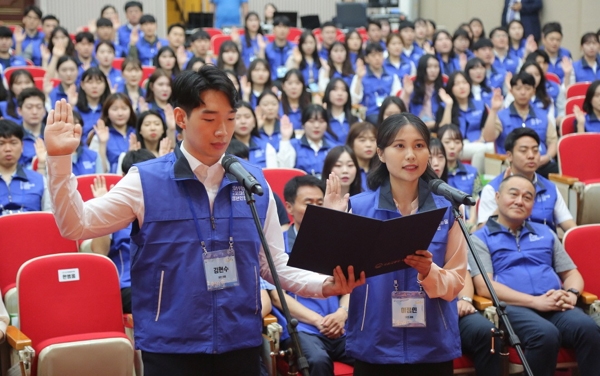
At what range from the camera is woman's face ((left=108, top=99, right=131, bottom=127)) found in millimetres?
5391

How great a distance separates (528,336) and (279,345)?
1.09 m

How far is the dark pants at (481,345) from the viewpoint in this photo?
321 cm

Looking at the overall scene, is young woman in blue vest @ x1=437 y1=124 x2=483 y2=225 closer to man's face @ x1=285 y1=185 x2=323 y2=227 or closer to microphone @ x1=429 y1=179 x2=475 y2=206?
man's face @ x1=285 y1=185 x2=323 y2=227

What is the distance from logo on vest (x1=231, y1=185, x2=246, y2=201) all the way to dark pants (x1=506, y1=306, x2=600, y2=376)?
1.81 meters

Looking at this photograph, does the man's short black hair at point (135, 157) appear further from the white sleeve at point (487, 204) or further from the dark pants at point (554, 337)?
the dark pants at point (554, 337)

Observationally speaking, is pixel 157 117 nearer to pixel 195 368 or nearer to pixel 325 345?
pixel 325 345

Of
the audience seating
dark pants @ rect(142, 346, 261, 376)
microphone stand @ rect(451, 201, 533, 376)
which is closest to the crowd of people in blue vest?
microphone stand @ rect(451, 201, 533, 376)

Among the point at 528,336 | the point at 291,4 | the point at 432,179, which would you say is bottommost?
the point at 528,336

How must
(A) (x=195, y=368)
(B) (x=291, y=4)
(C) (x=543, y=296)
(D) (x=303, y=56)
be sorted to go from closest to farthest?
1. (A) (x=195, y=368)
2. (C) (x=543, y=296)
3. (D) (x=303, y=56)
4. (B) (x=291, y=4)

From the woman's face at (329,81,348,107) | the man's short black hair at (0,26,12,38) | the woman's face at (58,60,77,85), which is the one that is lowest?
the woman's face at (329,81,348,107)

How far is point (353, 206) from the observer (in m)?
2.38

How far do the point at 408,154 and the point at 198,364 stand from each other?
2.84ft

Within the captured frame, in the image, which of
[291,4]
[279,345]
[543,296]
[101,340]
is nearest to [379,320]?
[279,345]

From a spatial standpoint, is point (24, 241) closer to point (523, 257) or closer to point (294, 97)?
point (523, 257)
